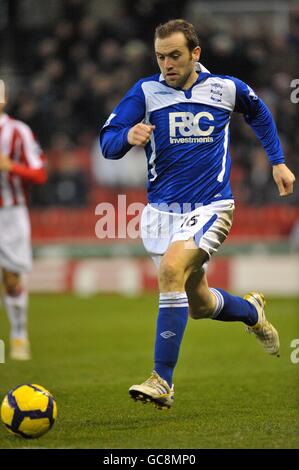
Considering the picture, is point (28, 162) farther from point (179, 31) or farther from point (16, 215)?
point (179, 31)

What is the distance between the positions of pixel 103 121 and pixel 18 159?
7.32 metres

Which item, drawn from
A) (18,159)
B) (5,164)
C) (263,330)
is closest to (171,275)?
(263,330)

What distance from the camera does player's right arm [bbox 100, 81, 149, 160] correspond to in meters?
5.32

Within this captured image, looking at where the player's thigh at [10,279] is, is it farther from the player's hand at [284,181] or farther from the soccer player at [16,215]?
the player's hand at [284,181]

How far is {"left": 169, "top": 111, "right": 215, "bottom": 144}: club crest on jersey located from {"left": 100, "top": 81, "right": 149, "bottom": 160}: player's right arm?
0.20 m

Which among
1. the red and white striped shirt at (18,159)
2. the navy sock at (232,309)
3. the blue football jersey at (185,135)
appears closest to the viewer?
the blue football jersey at (185,135)

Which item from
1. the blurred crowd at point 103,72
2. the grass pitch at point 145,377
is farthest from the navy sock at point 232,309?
the blurred crowd at point 103,72

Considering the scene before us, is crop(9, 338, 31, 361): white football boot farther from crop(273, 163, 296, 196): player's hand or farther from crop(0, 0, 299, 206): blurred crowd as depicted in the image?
crop(0, 0, 299, 206): blurred crowd

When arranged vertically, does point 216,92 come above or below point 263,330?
above

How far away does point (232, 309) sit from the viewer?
643 centimetres

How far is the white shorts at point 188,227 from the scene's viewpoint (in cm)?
575

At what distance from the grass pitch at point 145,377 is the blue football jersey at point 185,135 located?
1.31 m

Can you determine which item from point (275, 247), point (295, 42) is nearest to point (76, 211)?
point (275, 247)

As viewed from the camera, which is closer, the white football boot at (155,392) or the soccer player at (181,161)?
the white football boot at (155,392)
